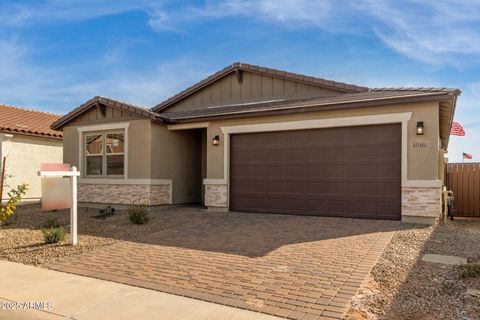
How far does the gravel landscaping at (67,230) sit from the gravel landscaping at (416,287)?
232 inches

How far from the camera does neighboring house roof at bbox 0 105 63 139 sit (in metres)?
18.0

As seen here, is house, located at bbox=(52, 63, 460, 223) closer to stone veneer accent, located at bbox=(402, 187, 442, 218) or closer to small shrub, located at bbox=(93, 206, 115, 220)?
→ stone veneer accent, located at bbox=(402, 187, 442, 218)

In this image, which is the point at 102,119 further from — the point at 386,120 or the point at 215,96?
the point at 386,120

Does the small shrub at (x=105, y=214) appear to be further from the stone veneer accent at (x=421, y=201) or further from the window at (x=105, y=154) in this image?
the stone veneer accent at (x=421, y=201)

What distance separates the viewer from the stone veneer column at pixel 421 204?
1008 centimetres

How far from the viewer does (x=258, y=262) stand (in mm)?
6898

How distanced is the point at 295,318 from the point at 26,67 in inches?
669

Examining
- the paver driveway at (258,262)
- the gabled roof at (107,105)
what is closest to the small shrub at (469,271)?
the paver driveway at (258,262)

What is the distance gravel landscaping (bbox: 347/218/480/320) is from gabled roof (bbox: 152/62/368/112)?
7.11m

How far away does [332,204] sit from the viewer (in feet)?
37.8

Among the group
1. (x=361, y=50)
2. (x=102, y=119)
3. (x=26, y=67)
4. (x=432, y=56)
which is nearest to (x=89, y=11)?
(x=102, y=119)

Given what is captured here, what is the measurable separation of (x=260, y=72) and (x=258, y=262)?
991cm

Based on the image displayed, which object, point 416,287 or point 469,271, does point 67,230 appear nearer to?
point 416,287

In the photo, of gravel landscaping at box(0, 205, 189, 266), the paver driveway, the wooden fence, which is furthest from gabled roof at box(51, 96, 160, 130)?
the wooden fence
